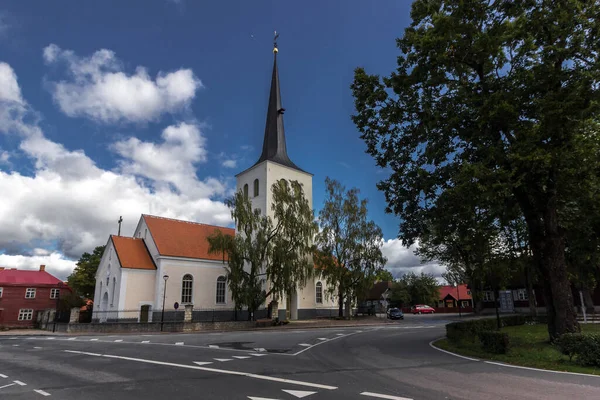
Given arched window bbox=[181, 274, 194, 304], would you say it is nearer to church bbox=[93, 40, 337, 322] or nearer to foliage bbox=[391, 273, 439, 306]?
church bbox=[93, 40, 337, 322]

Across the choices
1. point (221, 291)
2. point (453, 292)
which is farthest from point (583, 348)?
point (453, 292)

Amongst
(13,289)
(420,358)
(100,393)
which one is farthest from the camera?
(13,289)

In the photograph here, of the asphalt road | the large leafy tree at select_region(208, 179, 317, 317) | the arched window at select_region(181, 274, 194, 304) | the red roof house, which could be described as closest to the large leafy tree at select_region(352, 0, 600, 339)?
the asphalt road

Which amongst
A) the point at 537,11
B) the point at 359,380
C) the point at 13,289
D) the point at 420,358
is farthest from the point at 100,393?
the point at 13,289

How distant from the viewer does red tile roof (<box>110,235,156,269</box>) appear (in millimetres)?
35469

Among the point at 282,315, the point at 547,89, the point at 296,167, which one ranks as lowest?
the point at 282,315

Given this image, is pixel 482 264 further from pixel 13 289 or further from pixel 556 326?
pixel 13 289

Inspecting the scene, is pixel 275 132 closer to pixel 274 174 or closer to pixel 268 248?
pixel 274 174

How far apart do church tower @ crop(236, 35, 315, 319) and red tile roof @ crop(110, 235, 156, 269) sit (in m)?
12.0

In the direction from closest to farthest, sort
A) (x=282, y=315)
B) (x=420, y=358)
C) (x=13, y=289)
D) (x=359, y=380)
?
1. (x=359, y=380)
2. (x=420, y=358)
3. (x=282, y=315)
4. (x=13, y=289)

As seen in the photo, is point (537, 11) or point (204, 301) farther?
point (204, 301)

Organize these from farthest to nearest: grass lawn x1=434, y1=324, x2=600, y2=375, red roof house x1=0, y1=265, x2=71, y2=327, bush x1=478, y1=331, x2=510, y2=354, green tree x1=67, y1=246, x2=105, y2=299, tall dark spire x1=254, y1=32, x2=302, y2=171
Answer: red roof house x1=0, y1=265, x2=71, y2=327 < green tree x1=67, y1=246, x2=105, y2=299 < tall dark spire x1=254, y1=32, x2=302, y2=171 < bush x1=478, y1=331, x2=510, y2=354 < grass lawn x1=434, y1=324, x2=600, y2=375

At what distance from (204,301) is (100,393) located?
31621 millimetres

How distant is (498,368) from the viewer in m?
10.2
